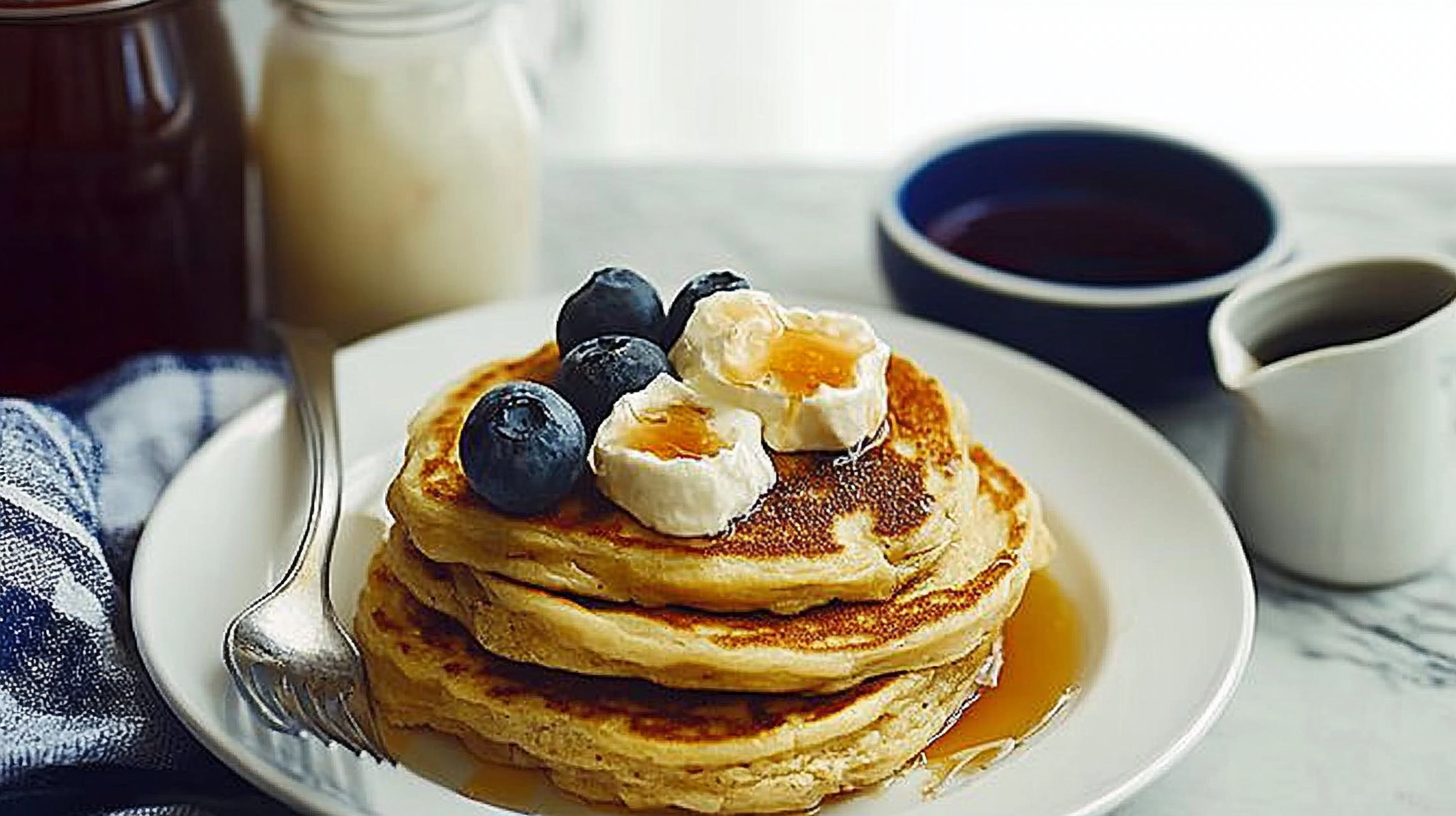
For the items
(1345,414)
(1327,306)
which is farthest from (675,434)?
(1327,306)

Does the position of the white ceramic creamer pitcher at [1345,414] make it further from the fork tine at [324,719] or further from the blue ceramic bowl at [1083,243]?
the fork tine at [324,719]

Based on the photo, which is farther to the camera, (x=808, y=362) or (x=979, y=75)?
(x=979, y=75)

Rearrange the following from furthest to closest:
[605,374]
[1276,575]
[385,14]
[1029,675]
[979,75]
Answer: [979,75]
[385,14]
[1276,575]
[1029,675]
[605,374]

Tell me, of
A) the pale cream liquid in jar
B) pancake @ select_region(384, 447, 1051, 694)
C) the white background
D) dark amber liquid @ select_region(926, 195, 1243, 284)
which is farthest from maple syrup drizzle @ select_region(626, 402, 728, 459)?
the white background

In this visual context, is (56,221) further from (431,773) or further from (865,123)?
(865,123)

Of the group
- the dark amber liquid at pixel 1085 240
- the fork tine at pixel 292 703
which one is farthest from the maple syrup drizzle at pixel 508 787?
the dark amber liquid at pixel 1085 240

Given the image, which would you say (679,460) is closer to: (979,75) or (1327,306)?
(1327,306)
